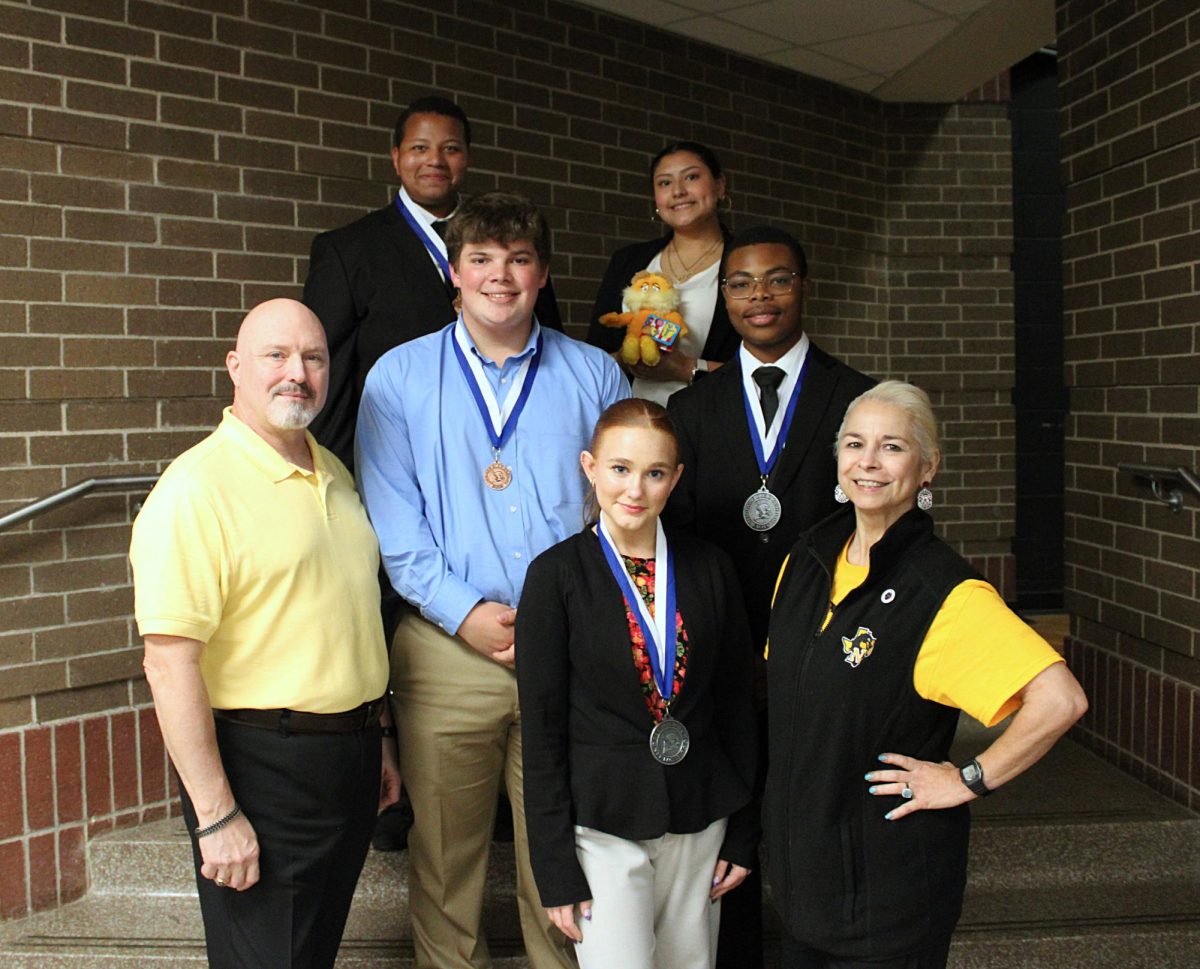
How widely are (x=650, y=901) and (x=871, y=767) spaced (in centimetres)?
52

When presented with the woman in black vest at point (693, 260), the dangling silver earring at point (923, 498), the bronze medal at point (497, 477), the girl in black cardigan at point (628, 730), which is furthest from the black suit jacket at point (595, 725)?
the woman in black vest at point (693, 260)

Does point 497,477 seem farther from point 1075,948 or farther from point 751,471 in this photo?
point 1075,948

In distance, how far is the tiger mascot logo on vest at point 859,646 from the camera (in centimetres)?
204

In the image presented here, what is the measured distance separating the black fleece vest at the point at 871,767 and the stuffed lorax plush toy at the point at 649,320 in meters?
1.20

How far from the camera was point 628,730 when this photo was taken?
7.29 feet

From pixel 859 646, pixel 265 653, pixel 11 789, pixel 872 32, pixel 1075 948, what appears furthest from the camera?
pixel 872 32

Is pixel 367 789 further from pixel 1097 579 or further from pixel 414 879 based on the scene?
pixel 1097 579

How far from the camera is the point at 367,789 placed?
234cm

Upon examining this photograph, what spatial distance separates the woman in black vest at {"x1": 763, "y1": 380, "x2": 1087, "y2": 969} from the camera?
6.50 ft

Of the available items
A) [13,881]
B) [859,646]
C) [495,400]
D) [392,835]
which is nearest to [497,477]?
[495,400]

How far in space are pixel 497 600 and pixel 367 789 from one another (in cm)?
48

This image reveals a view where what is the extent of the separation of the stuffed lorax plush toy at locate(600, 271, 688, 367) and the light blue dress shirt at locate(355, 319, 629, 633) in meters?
0.57

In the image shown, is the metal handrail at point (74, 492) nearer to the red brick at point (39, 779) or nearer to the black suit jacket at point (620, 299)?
the red brick at point (39, 779)

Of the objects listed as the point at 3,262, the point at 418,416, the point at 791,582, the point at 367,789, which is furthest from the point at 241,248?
the point at 791,582
